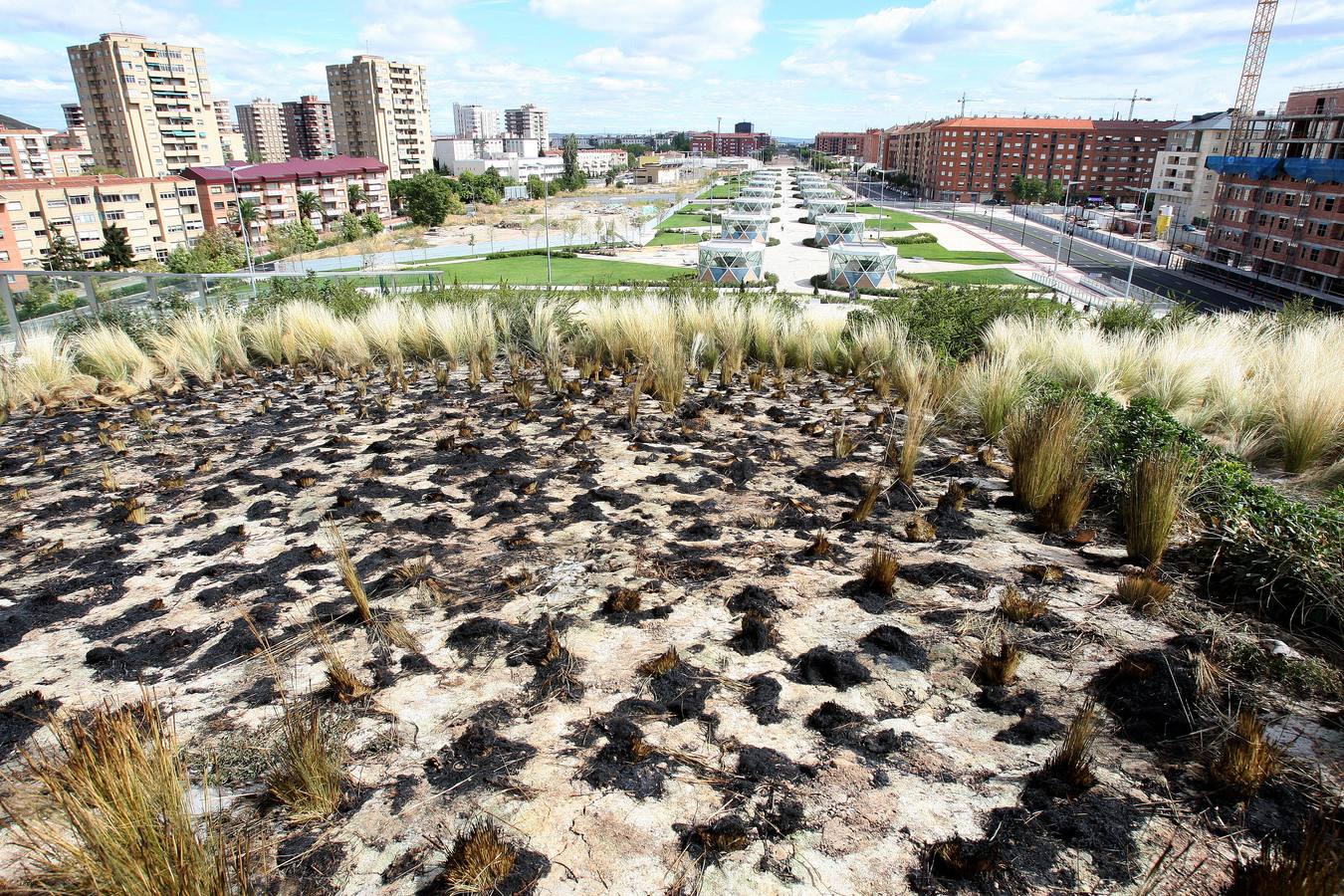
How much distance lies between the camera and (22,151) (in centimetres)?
8081

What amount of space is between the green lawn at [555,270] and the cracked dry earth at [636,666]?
3616 centimetres

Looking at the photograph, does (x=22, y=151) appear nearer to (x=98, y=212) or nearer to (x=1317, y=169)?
(x=98, y=212)

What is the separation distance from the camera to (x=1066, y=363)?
6.29 meters

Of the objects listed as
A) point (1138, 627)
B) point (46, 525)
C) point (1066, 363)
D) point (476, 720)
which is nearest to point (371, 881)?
point (476, 720)

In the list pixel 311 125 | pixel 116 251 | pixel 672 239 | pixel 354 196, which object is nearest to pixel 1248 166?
pixel 672 239

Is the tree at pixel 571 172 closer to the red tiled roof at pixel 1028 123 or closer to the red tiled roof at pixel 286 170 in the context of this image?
the red tiled roof at pixel 286 170

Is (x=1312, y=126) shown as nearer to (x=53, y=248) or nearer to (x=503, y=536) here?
(x=503, y=536)

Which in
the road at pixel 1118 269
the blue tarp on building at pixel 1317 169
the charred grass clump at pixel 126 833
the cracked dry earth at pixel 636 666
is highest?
the blue tarp on building at pixel 1317 169

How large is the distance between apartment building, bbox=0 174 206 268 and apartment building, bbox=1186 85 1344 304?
8590 centimetres

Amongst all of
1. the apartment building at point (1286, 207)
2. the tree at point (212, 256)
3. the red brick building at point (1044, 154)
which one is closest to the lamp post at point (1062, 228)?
the red brick building at point (1044, 154)

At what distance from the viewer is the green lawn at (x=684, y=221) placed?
69.5 metres

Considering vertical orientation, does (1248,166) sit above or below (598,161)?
below

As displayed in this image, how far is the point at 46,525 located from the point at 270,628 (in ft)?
7.23

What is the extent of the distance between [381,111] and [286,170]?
116 ft
